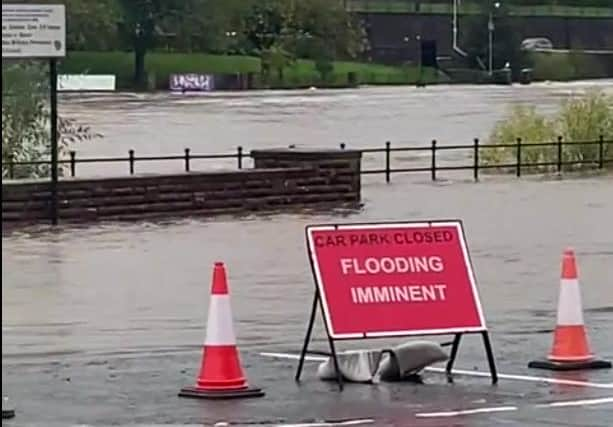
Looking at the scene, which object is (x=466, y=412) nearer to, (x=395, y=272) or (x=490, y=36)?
(x=395, y=272)

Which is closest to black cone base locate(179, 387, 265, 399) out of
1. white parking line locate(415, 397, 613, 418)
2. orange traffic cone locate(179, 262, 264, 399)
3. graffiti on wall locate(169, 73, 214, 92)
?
orange traffic cone locate(179, 262, 264, 399)

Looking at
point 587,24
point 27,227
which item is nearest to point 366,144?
point 27,227

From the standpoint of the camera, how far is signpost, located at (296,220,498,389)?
1206 cm

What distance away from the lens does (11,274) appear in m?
21.5

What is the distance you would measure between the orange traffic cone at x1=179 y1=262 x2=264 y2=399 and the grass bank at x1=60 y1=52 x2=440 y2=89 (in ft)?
354

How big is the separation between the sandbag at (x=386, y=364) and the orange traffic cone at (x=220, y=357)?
2.46 ft

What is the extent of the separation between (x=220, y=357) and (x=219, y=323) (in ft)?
0.71

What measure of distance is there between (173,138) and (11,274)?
1590 inches

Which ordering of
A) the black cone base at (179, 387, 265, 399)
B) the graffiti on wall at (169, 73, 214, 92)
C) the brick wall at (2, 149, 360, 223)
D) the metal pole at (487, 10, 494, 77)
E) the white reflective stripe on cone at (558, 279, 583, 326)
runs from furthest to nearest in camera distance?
the metal pole at (487, 10, 494, 77) → the graffiti on wall at (169, 73, 214, 92) → the brick wall at (2, 149, 360, 223) → the white reflective stripe on cone at (558, 279, 583, 326) → the black cone base at (179, 387, 265, 399)

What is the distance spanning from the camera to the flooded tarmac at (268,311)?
37.1 ft

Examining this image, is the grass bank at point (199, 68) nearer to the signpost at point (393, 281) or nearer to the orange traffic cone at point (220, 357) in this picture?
the signpost at point (393, 281)

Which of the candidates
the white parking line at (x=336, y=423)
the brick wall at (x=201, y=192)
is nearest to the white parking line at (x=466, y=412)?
the white parking line at (x=336, y=423)

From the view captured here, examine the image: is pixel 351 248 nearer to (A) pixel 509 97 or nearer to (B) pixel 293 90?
(A) pixel 509 97

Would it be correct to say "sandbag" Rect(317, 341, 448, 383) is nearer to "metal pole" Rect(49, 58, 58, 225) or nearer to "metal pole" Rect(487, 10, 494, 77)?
"metal pole" Rect(49, 58, 58, 225)
